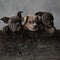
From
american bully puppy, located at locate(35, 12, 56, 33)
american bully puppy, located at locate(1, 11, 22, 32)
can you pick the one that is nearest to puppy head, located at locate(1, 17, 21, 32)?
american bully puppy, located at locate(1, 11, 22, 32)

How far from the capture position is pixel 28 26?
1.75m

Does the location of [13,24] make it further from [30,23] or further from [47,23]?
[47,23]

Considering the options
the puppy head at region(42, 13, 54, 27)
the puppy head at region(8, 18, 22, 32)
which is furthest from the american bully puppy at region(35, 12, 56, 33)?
the puppy head at region(8, 18, 22, 32)

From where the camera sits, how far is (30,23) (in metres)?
1.75

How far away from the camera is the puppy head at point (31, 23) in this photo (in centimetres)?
173

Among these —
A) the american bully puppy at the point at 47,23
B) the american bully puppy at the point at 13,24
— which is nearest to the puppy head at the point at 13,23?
the american bully puppy at the point at 13,24

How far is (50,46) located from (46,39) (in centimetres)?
5

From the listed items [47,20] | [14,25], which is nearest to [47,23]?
[47,20]

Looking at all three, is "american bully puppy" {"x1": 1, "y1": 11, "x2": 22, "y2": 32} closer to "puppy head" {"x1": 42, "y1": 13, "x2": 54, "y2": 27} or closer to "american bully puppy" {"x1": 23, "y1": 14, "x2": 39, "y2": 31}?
"american bully puppy" {"x1": 23, "y1": 14, "x2": 39, "y2": 31}

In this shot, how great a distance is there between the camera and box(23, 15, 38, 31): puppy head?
A: 173 centimetres

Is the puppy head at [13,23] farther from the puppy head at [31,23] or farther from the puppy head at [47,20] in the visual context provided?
the puppy head at [47,20]

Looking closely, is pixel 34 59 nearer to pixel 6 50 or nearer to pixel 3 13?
pixel 6 50

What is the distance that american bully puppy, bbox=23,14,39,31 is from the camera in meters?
1.73

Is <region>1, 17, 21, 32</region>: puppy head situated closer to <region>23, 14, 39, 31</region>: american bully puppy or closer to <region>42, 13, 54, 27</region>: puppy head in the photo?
<region>23, 14, 39, 31</region>: american bully puppy
